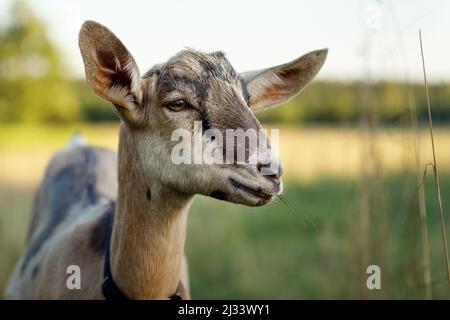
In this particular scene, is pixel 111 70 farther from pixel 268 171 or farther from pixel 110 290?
pixel 110 290

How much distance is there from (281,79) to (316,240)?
4.88 meters

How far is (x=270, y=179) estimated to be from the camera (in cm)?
283

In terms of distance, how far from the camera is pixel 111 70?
10.3 feet

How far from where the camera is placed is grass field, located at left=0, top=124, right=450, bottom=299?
4.81 metres

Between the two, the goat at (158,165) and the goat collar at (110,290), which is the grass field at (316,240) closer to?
the goat at (158,165)

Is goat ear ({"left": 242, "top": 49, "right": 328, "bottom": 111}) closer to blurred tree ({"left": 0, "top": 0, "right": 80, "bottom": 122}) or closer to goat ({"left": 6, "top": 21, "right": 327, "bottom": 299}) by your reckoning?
goat ({"left": 6, "top": 21, "right": 327, "bottom": 299})

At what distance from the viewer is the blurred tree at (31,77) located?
44.5 metres

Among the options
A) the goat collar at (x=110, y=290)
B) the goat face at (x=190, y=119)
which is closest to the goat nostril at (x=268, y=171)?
the goat face at (x=190, y=119)

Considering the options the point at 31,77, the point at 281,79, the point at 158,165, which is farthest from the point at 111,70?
the point at 31,77

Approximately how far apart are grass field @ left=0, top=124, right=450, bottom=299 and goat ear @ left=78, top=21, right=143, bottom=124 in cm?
177

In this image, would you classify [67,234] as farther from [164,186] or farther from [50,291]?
[164,186]

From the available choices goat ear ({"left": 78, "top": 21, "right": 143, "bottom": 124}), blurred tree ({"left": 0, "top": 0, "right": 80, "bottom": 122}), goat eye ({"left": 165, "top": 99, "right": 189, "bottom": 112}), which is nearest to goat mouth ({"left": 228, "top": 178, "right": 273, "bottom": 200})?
goat eye ({"left": 165, "top": 99, "right": 189, "bottom": 112})
